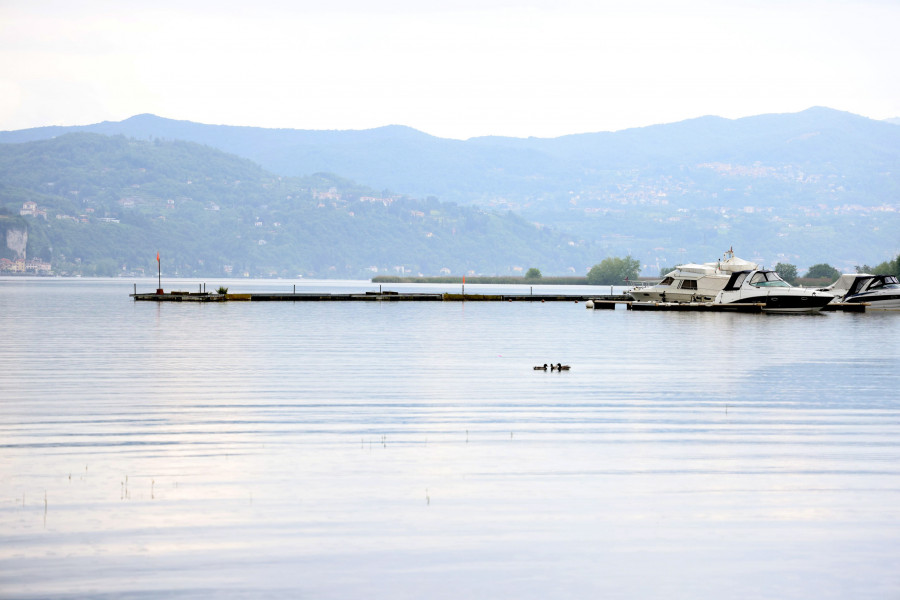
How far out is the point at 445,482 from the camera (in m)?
17.1

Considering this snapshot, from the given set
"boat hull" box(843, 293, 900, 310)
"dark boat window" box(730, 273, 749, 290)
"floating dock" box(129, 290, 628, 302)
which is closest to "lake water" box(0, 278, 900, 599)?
"dark boat window" box(730, 273, 749, 290)

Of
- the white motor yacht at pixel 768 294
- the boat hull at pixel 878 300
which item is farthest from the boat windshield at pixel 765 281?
the boat hull at pixel 878 300

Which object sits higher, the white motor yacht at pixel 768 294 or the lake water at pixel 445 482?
the white motor yacht at pixel 768 294

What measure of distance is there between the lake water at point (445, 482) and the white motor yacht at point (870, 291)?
76.1m

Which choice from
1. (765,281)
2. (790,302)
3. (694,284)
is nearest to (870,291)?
(765,281)

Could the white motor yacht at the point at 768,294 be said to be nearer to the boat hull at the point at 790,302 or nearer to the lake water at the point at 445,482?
the boat hull at the point at 790,302

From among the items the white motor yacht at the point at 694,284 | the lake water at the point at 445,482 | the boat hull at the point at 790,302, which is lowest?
the lake water at the point at 445,482

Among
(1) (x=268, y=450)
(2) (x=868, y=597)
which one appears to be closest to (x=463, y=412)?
(1) (x=268, y=450)

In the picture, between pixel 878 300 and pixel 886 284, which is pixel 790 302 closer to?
pixel 878 300

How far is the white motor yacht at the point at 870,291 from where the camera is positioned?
10994 centimetres

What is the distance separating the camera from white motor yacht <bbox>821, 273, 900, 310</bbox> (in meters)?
110

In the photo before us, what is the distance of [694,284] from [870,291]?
18.8 meters

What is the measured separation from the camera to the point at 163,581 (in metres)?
11.5

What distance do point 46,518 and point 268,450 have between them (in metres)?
5.82
